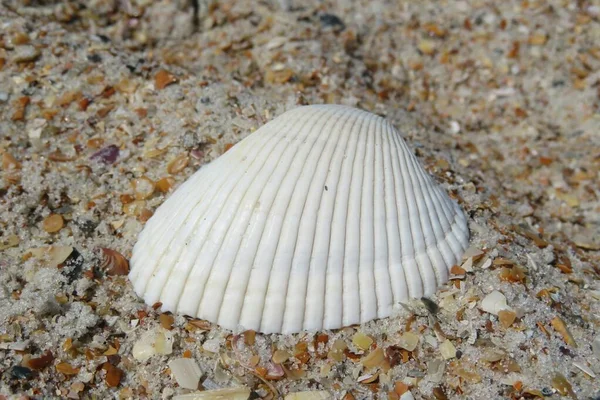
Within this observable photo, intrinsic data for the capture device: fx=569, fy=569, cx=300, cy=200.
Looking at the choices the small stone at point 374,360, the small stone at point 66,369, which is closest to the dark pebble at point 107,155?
the small stone at point 66,369

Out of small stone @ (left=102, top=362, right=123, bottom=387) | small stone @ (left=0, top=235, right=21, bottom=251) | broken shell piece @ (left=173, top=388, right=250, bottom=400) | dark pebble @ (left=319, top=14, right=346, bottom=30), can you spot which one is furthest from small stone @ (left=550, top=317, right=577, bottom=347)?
dark pebble @ (left=319, top=14, right=346, bottom=30)

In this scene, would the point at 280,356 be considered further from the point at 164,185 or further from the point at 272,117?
the point at 272,117

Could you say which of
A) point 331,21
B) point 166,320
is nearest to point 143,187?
point 166,320

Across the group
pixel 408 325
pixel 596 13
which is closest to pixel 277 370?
pixel 408 325

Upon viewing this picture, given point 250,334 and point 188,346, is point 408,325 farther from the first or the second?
point 188,346

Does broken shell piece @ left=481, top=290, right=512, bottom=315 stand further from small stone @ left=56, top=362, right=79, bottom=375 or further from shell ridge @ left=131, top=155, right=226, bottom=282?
small stone @ left=56, top=362, right=79, bottom=375
